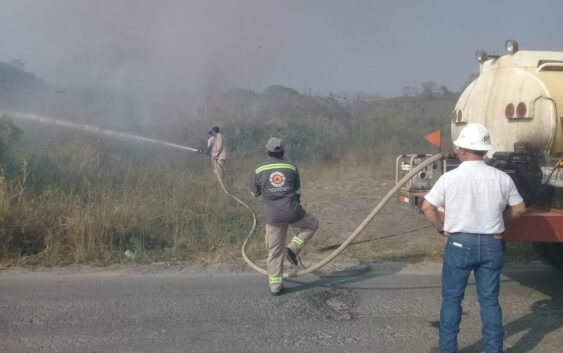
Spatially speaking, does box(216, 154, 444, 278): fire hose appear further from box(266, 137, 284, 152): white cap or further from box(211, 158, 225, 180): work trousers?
box(211, 158, 225, 180): work trousers

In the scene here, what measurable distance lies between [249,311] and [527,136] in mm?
3139

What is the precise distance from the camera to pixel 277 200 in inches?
204

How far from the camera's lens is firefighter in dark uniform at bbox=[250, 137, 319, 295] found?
16.9ft

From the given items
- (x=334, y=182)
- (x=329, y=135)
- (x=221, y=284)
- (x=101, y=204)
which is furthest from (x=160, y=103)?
(x=221, y=284)

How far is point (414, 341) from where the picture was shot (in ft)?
13.4

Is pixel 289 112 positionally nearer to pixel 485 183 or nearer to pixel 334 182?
pixel 334 182

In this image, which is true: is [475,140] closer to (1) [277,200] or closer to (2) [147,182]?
(1) [277,200]

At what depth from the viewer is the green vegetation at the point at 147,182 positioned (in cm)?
657

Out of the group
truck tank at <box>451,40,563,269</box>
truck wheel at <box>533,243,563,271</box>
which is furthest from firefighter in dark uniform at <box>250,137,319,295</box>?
truck wheel at <box>533,243,563,271</box>

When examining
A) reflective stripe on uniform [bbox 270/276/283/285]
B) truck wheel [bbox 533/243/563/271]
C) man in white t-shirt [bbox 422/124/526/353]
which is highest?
man in white t-shirt [bbox 422/124/526/353]

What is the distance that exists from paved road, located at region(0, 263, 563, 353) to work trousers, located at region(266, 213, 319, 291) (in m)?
0.21

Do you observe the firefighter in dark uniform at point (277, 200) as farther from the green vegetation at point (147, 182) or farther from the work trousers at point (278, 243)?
the green vegetation at point (147, 182)

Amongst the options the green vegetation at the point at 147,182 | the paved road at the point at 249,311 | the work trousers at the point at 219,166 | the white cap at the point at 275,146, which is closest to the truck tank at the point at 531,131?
the paved road at the point at 249,311

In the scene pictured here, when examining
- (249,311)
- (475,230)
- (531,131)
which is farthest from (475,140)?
(249,311)
